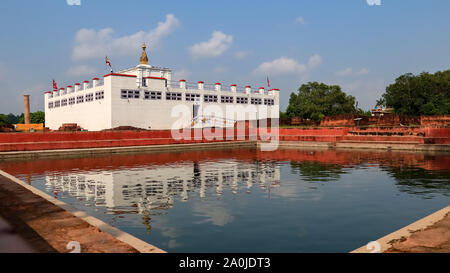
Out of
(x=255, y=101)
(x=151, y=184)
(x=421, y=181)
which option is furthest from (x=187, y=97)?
(x=421, y=181)

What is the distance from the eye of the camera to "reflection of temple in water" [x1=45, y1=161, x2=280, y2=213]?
11.9 m

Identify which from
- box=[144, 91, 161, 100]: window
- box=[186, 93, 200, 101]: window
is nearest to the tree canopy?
box=[186, 93, 200, 101]: window

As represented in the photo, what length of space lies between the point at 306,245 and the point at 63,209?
6204 millimetres

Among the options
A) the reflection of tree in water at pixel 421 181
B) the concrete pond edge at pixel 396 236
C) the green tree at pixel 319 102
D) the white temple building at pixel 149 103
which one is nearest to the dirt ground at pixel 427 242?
the concrete pond edge at pixel 396 236

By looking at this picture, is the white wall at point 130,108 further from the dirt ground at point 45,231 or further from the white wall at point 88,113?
the dirt ground at point 45,231

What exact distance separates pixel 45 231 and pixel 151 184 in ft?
26.7

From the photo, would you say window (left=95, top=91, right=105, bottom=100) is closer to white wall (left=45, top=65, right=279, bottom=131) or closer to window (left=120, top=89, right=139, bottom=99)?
white wall (left=45, top=65, right=279, bottom=131)

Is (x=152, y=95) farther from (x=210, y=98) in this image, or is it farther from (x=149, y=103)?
(x=210, y=98)

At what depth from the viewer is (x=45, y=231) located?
7.00m

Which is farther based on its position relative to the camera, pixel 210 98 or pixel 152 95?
pixel 210 98

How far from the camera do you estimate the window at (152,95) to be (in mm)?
48781

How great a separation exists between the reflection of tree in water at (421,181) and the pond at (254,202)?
0.12 ft
